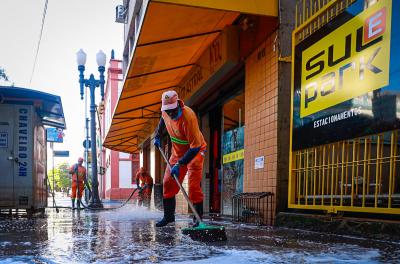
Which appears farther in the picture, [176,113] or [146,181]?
[146,181]

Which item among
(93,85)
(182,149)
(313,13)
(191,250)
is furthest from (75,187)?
(191,250)

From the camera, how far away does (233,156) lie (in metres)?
8.19

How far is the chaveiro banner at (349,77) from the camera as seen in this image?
12.3 ft

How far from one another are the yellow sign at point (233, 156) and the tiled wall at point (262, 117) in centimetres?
89

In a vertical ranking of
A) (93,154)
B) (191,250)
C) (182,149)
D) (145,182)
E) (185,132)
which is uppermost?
(185,132)

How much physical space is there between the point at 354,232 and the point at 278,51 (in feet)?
8.79

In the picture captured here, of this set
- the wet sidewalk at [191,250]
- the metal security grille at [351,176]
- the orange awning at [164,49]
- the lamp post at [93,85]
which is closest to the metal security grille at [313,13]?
the orange awning at [164,49]

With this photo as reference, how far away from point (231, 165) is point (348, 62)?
4.30m

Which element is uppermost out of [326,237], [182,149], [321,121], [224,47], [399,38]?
[224,47]

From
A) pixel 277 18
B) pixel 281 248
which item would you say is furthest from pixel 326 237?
pixel 277 18

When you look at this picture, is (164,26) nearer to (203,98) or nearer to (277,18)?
(277,18)

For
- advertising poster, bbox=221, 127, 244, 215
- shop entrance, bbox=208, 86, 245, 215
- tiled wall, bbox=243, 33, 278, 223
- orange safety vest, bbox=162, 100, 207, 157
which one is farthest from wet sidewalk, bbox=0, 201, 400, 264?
shop entrance, bbox=208, 86, 245, 215

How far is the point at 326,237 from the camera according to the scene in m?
4.21

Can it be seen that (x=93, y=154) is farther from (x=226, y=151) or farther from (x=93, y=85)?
(x=226, y=151)
